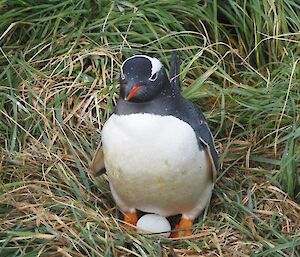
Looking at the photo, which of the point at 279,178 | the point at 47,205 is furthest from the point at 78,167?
the point at 279,178

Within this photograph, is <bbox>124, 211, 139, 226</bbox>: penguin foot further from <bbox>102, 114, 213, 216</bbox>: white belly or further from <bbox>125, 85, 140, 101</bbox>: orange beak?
<bbox>125, 85, 140, 101</bbox>: orange beak

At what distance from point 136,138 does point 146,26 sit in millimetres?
1141

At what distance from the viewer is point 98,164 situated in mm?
4383

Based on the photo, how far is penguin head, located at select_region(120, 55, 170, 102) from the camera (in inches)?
156

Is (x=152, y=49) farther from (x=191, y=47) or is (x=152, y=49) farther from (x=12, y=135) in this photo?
(x=12, y=135)

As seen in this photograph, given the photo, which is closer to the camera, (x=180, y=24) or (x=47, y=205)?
(x=47, y=205)

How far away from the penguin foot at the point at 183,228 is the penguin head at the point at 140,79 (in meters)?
0.64

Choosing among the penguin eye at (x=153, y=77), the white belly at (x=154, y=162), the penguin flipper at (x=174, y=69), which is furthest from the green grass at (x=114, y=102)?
the penguin eye at (x=153, y=77)

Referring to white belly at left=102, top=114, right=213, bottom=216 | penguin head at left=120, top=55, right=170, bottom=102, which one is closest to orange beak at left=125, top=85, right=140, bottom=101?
penguin head at left=120, top=55, right=170, bottom=102

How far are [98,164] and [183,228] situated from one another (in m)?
0.49

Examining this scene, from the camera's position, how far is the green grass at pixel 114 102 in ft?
13.5

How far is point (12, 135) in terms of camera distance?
4.64 metres

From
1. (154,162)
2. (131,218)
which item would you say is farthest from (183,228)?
(154,162)

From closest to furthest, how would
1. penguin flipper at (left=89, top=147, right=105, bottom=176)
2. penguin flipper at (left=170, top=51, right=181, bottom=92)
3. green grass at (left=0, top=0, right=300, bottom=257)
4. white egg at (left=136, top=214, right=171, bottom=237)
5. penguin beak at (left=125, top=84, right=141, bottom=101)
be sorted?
penguin beak at (left=125, top=84, right=141, bottom=101)
green grass at (left=0, top=0, right=300, bottom=257)
white egg at (left=136, top=214, right=171, bottom=237)
penguin flipper at (left=89, top=147, right=105, bottom=176)
penguin flipper at (left=170, top=51, right=181, bottom=92)
